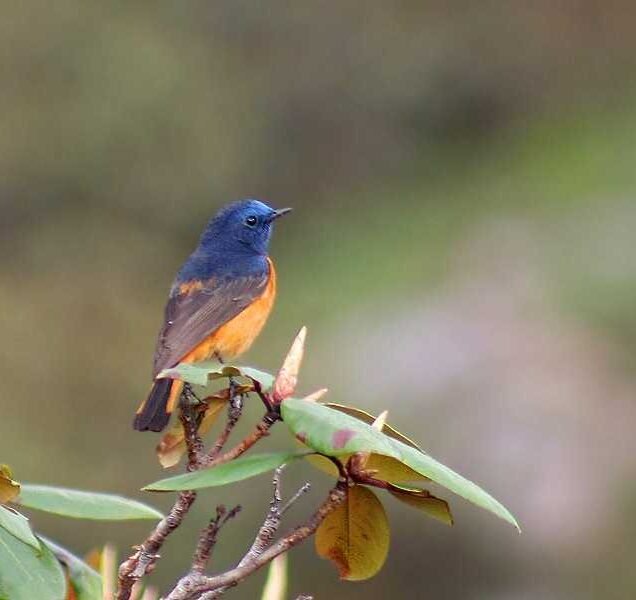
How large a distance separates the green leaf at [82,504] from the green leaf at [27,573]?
112 millimetres

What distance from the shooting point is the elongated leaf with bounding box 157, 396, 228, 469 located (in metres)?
2.12

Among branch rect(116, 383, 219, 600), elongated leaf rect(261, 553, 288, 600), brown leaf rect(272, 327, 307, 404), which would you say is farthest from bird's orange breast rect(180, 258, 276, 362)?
brown leaf rect(272, 327, 307, 404)

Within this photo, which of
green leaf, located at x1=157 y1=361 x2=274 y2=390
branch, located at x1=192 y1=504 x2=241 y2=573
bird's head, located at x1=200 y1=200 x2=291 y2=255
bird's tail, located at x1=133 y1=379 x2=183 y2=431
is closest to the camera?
green leaf, located at x1=157 y1=361 x2=274 y2=390

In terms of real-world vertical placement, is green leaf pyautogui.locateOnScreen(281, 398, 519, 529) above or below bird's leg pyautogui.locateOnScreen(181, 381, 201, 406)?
below

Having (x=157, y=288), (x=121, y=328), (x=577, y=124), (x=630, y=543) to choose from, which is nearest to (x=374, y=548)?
(x=630, y=543)

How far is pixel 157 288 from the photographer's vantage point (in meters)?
11.0

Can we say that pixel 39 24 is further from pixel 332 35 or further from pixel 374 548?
pixel 374 548

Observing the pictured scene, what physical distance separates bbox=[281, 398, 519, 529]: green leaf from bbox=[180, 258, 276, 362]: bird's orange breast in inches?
99.0

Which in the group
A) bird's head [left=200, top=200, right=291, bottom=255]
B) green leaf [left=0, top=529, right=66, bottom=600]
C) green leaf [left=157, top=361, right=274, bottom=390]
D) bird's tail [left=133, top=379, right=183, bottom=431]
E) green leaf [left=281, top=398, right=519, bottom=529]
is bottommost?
green leaf [left=0, top=529, right=66, bottom=600]

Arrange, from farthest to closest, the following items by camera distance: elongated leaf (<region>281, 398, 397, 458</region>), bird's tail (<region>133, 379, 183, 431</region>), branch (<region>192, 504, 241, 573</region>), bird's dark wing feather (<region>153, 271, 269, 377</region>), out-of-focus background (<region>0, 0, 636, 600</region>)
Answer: out-of-focus background (<region>0, 0, 636, 600</region>), bird's dark wing feather (<region>153, 271, 269, 377</region>), bird's tail (<region>133, 379, 183, 431</region>), branch (<region>192, 504, 241, 573</region>), elongated leaf (<region>281, 398, 397, 458</region>)

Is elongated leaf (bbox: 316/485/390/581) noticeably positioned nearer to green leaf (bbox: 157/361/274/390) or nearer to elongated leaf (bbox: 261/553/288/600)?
elongated leaf (bbox: 261/553/288/600)

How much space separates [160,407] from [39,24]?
30.9 ft

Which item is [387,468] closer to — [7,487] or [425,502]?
[425,502]

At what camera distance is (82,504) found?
1807 millimetres
